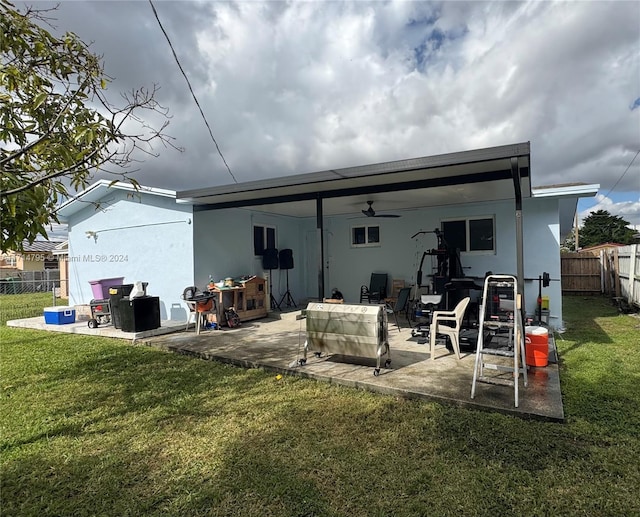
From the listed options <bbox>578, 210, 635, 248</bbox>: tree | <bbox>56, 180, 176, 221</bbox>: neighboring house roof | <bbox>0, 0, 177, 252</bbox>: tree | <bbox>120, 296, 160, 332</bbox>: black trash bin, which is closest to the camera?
<bbox>0, 0, 177, 252</bbox>: tree

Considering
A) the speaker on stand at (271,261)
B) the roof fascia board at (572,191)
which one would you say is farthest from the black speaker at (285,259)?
the roof fascia board at (572,191)

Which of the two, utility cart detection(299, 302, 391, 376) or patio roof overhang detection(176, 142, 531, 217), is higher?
patio roof overhang detection(176, 142, 531, 217)

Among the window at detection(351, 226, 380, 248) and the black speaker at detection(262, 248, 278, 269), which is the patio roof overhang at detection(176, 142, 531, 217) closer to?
→ the window at detection(351, 226, 380, 248)

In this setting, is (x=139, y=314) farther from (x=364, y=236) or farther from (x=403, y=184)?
(x=364, y=236)

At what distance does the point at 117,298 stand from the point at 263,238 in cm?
381

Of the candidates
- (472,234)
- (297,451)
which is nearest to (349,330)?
(297,451)

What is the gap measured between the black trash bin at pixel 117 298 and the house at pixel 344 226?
3.35ft

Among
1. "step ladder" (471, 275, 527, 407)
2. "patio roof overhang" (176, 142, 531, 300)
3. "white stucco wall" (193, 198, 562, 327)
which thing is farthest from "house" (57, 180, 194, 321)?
"step ladder" (471, 275, 527, 407)

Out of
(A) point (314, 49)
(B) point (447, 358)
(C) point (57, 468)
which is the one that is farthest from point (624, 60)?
(C) point (57, 468)

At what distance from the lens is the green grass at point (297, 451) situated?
2104 mm

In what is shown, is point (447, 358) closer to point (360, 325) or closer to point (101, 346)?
point (360, 325)

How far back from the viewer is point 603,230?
38062 millimetres

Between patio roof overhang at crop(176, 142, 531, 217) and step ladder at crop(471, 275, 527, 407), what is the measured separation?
122 cm

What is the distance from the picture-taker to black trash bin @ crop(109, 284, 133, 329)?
7004 mm
